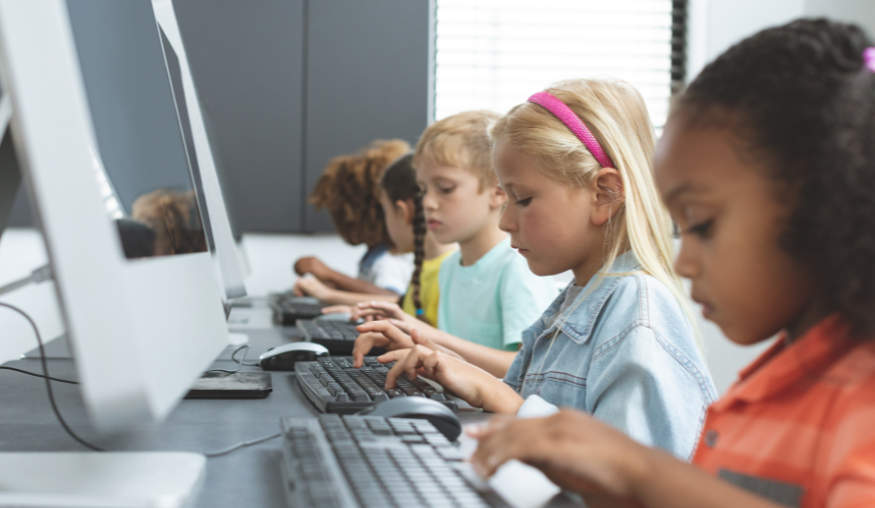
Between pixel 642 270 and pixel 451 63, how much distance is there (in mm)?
2218

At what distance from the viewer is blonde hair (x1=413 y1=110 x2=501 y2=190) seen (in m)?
1.68

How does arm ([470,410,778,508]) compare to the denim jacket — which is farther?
the denim jacket

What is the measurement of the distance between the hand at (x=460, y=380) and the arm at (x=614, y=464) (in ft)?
1.27

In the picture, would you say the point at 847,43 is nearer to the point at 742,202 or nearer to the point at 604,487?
the point at 742,202

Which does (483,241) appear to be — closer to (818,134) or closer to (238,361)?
(238,361)

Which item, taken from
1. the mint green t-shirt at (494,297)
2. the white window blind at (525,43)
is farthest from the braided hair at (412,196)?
the white window blind at (525,43)

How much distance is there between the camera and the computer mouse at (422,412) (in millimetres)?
654

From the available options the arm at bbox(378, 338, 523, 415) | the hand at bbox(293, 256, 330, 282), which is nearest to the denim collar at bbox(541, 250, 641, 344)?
the arm at bbox(378, 338, 523, 415)

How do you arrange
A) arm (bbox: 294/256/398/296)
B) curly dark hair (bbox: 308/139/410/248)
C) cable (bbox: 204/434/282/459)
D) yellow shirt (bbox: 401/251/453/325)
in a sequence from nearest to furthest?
cable (bbox: 204/434/282/459) < yellow shirt (bbox: 401/251/453/325) < arm (bbox: 294/256/398/296) < curly dark hair (bbox: 308/139/410/248)

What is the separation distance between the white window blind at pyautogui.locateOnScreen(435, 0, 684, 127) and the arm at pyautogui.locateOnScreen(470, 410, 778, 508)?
2626mm

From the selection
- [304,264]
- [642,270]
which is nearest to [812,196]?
[642,270]

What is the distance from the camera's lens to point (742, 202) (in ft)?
1.59

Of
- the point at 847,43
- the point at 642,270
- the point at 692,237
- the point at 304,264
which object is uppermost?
the point at 847,43

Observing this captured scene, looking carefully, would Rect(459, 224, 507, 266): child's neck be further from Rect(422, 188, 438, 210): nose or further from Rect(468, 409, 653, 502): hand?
Rect(468, 409, 653, 502): hand
